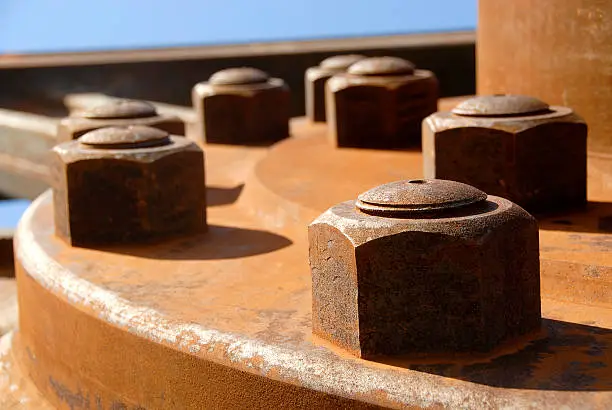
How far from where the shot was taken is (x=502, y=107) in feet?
13.1

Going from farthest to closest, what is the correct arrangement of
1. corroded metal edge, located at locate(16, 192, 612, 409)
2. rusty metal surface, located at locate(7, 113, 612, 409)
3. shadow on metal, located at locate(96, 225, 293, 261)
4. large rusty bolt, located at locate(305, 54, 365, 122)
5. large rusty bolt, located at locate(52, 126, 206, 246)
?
1. large rusty bolt, located at locate(305, 54, 365, 122)
2. large rusty bolt, located at locate(52, 126, 206, 246)
3. shadow on metal, located at locate(96, 225, 293, 261)
4. rusty metal surface, located at locate(7, 113, 612, 409)
5. corroded metal edge, located at locate(16, 192, 612, 409)

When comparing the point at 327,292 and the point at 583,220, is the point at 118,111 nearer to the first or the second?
the point at 583,220

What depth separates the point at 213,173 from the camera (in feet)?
19.2

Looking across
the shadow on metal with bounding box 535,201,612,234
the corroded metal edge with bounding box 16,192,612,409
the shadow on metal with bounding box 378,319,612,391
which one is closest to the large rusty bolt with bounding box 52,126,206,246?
the corroded metal edge with bounding box 16,192,612,409

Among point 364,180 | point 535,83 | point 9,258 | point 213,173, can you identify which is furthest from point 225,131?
point 535,83

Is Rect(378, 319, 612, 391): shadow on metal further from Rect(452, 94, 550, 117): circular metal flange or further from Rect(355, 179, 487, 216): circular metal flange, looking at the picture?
Rect(452, 94, 550, 117): circular metal flange

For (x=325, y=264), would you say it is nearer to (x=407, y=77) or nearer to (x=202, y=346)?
(x=202, y=346)

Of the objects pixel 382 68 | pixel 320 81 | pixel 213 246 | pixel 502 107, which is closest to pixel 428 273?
pixel 502 107

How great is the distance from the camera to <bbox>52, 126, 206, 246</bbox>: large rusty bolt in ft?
14.0

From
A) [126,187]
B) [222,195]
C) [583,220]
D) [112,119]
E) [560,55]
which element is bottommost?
[222,195]

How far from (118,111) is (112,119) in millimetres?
65

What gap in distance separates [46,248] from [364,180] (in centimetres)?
146

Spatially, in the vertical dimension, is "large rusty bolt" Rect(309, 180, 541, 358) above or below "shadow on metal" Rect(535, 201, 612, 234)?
above

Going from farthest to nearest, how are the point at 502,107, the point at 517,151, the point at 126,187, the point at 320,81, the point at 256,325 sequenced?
the point at 320,81 < the point at 126,187 < the point at 502,107 < the point at 517,151 < the point at 256,325
